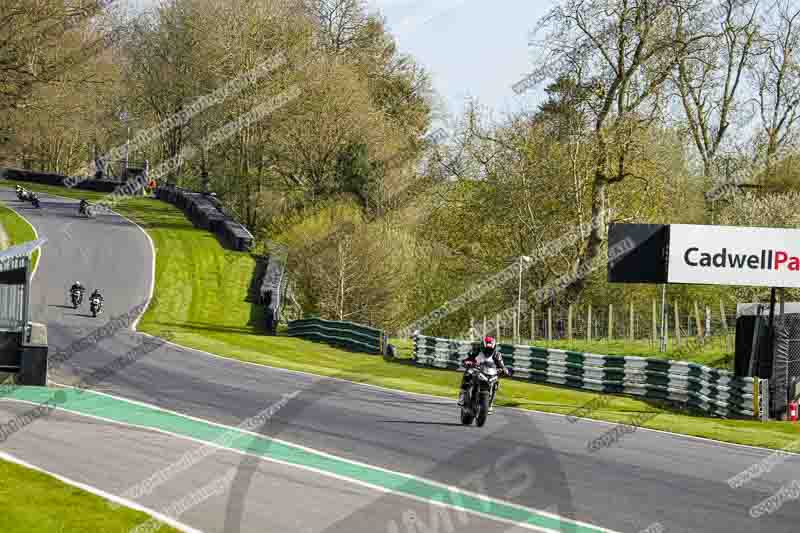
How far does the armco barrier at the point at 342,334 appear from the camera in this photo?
36.6 meters

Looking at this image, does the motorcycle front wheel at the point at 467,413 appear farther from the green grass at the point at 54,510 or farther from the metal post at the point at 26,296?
the metal post at the point at 26,296

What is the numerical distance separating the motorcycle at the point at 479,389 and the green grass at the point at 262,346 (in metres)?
3.80

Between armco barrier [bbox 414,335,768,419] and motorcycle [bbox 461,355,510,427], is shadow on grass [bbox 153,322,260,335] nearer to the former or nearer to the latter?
armco barrier [bbox 414,335,768,419]

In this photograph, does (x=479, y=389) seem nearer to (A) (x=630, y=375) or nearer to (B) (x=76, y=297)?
(A) (x=630, y=375)

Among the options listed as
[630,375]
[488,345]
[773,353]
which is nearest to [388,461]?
[488,345]

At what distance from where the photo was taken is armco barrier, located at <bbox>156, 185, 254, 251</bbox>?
5644 cm

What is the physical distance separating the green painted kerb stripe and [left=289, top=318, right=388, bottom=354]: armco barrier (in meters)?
15.3

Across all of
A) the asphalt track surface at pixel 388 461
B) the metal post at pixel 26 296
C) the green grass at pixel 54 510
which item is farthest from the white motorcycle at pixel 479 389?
the metal post at pixel 26 296

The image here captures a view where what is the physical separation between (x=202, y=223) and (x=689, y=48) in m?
33.8

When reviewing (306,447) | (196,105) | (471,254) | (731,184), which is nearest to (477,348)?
(306,447)

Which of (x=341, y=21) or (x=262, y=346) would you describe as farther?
(x=341, y=21)

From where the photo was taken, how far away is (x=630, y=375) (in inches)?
1063

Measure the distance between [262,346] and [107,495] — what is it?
84.0ft

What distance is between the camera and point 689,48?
3919cm
